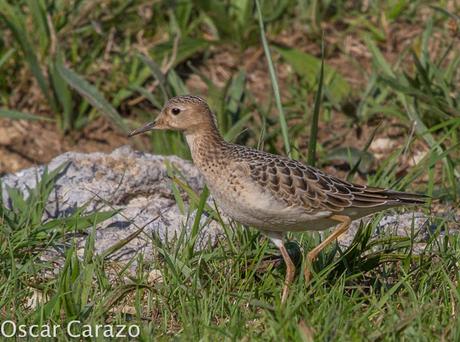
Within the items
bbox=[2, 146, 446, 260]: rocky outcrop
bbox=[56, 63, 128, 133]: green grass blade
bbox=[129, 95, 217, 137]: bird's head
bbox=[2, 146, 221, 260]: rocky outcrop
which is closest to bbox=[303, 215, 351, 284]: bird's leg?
bbox=[2, 146, 446, 260]: rocky outcrop

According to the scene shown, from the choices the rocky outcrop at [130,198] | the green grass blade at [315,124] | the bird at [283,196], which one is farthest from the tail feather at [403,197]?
the green grass blade at [315,124]

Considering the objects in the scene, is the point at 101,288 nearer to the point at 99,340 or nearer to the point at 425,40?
the point at 99,340

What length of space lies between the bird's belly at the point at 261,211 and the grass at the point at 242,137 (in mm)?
291

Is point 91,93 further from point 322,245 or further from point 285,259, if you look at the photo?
point 322,245

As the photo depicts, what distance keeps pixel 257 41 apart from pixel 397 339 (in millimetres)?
5247

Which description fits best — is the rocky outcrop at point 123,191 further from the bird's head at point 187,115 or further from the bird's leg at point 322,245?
the bird's leg at point 322,245

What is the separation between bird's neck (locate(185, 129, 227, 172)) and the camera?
5.98 m

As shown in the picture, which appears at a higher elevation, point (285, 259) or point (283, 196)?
point (283, 196)

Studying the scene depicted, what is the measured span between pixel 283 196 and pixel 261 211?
0.61 feet

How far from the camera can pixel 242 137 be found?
8.38m


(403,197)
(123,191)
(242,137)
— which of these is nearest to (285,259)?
(403,197)

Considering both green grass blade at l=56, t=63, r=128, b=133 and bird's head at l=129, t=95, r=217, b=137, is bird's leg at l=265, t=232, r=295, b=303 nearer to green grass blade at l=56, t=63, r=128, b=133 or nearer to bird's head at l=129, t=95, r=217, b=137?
bird's head at l=129, t=95, r=217, b=137

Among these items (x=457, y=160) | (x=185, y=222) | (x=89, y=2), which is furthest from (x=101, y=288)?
(x=89, y=2)

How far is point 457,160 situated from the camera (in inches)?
306
